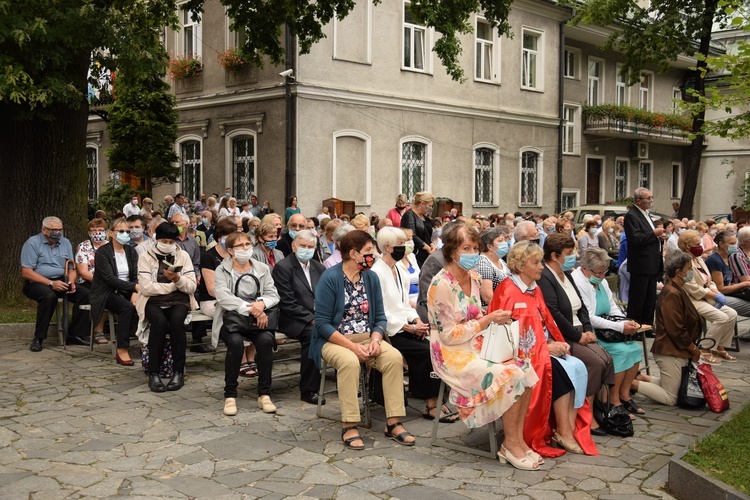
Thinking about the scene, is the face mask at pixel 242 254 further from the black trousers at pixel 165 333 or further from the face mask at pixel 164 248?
the black trousers at pixel 165 333

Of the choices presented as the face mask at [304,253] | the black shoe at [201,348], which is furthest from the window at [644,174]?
the face mask at [304,253]

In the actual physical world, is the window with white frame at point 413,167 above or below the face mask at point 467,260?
above

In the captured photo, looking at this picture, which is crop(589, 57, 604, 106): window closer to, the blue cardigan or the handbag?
the blue cardigan

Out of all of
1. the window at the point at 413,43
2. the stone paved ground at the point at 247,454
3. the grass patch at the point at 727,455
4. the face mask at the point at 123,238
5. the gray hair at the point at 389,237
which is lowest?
the stone paved ground at the point at 247,454

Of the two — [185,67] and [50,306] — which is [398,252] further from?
[185,67]

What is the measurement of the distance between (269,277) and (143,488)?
9.88 ft

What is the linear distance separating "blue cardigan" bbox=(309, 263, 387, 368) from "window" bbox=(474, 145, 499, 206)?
20942mm

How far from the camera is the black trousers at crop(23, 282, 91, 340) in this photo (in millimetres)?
10039

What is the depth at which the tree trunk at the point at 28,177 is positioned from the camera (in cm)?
1204

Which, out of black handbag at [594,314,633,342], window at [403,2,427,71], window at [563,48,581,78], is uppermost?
window at [563,48,581,78]

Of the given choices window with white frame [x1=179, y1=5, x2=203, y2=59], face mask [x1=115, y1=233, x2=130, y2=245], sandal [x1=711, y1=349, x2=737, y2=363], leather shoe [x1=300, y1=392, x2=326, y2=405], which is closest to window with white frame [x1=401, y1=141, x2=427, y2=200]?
window with white frame [x1=179, y1=5, x2=203, y2=59]

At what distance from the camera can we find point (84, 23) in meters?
10.5

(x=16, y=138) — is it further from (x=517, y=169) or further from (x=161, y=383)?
(x=517, y=169)

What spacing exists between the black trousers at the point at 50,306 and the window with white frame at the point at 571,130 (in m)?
25.5
